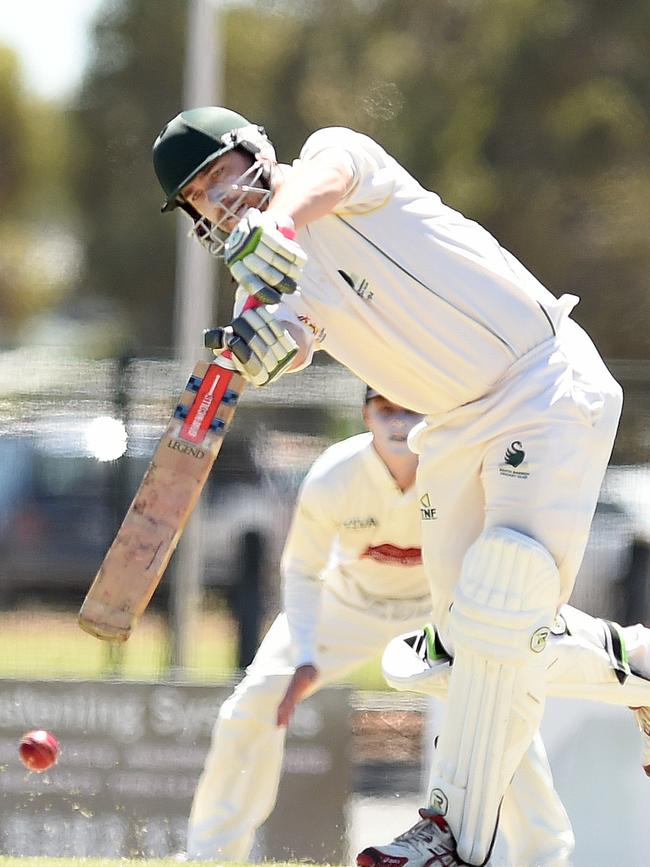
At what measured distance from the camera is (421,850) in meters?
3.55

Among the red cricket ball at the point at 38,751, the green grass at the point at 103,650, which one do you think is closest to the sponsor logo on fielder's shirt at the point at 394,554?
the red cricket ball at the point at 38,751

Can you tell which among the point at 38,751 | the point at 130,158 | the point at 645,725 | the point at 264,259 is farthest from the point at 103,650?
the point at 130,158

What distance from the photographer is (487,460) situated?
12.4ft

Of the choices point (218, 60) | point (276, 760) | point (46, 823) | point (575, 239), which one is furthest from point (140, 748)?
point (575, 239)

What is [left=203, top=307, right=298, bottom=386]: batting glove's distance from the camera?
339 centimetres

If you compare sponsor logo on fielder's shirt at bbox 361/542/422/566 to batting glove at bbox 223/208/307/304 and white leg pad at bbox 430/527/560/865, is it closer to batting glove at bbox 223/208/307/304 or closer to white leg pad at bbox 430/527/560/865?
white leg pad at bbox 430/527/560/865

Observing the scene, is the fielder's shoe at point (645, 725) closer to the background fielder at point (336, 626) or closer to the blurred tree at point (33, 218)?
the background fielder at point (336, 626)

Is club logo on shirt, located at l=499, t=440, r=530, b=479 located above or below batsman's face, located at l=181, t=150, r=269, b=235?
below

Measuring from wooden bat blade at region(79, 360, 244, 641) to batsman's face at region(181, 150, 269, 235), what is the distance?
0.31m

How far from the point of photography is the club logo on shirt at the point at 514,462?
146 inches

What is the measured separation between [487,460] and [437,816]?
73cm

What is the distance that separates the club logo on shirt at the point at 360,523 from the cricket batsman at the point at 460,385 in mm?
1439

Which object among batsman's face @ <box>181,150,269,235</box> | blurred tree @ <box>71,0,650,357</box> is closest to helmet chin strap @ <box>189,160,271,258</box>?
batsman's face @ <box>181,150,269,235</box>

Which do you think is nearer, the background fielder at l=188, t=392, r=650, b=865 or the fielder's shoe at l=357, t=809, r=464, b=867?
the fielder's shoe at l=357, t=809, r=464, b=867
